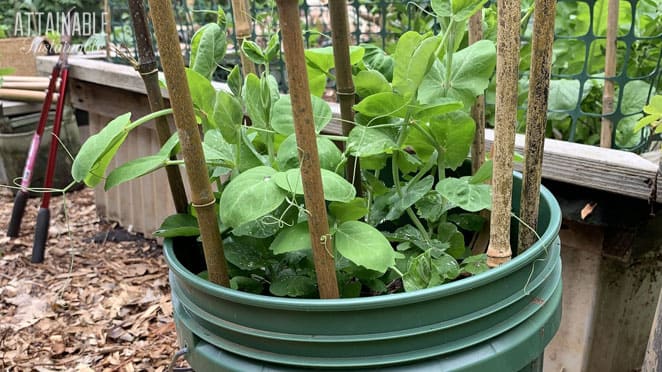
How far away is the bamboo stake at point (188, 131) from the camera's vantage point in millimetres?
500

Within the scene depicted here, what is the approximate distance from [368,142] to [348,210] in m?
0.08

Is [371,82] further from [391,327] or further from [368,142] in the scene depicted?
[391,327]

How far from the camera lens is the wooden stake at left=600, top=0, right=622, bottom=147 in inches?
43.9

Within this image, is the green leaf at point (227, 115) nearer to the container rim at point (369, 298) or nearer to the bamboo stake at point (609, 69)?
the container rim at point (369, 298)

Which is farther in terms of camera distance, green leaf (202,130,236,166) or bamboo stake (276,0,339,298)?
green leaf (202,130,236,166)

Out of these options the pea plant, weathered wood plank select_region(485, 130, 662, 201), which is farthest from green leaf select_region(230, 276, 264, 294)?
weathered wood plank select_region(485, 130, 662, 201)

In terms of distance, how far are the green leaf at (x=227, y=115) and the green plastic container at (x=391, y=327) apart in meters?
0.15

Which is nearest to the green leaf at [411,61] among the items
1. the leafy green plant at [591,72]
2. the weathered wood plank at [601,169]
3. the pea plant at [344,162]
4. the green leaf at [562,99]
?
the pea plant at [344,162]

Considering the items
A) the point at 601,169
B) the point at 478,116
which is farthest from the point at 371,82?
the point at 601,169

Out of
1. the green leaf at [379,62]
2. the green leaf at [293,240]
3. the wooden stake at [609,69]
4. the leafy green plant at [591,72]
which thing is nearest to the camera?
the green leaf at [293,240]

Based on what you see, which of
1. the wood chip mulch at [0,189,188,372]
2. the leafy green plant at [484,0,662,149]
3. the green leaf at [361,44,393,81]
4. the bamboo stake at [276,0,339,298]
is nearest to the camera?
the bamboo stake at [276,0,339,298]

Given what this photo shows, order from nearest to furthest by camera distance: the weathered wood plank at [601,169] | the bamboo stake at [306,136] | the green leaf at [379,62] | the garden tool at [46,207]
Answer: the bamboo stake at [306,136]
the green leaf at [379,62]
the weathered wood plank at [601,169]
the garden tool at [46,207]

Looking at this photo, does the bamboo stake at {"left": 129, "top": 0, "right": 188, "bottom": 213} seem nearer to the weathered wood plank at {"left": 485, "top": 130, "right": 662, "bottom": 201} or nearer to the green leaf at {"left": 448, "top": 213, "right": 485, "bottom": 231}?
the green leaf at {"left": 448, "top": 213, "right": 485, "bottom": 231}

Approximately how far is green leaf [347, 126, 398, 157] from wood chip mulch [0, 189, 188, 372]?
926mm
